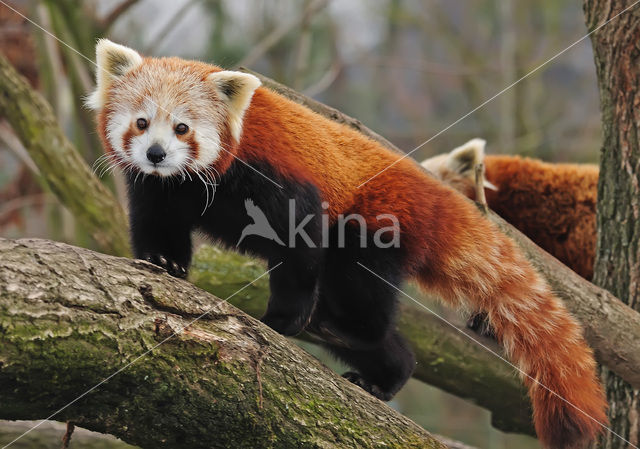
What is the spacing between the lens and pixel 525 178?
170 inches

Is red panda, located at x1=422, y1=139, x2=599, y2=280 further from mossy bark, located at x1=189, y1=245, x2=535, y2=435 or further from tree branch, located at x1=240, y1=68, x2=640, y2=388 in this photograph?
tree branch, located at x1=240, y1=68, x2=640, y2=388

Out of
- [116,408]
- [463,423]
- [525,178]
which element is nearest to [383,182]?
[116,408]

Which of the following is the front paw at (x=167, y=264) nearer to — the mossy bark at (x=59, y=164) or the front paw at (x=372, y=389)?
the front paw at (x=372, y=389)

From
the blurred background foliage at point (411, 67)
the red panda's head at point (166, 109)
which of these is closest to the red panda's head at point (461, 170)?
the blurred background foliage at point (411, 67)

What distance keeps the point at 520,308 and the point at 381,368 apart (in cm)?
61

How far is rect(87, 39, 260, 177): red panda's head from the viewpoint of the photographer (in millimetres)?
2088

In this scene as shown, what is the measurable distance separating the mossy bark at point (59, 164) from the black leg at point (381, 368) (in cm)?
150

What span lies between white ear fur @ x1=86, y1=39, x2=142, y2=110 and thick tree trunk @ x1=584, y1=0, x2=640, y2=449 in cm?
191

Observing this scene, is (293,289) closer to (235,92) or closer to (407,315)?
(235,92)

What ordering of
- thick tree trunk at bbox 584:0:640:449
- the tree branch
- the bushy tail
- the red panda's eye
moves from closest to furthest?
the red panda's eye, the bushy tail, the tree branch, thick tree trunk at bbox 584:0:640:449

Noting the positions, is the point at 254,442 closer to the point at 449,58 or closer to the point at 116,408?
the point at 116,408

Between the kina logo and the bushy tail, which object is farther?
the bushy tail

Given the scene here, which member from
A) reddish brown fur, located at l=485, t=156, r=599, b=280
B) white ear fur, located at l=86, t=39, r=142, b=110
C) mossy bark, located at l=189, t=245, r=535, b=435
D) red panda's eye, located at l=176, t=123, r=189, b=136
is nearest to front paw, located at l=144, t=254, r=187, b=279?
red panda's eye, located at l=176, t=123, r=189, b=136

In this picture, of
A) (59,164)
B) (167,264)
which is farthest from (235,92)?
(59,164)
